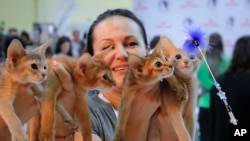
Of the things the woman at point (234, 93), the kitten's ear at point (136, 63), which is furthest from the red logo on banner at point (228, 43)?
the kitten's ear at point (136, 63)

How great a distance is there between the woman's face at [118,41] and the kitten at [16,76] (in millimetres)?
126

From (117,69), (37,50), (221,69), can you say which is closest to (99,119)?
(117,69)

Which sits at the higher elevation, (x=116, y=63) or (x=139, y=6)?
(x=139, y=6)

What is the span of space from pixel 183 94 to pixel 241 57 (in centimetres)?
177

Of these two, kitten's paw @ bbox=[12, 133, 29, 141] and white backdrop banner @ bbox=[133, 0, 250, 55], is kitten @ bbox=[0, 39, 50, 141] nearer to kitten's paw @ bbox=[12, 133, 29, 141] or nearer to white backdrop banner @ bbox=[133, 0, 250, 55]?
kitten's paw @ bbox=[12, 133, 29, 141]

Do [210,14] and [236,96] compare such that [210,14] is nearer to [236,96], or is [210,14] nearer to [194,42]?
[236,96]

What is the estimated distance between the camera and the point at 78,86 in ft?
2.36

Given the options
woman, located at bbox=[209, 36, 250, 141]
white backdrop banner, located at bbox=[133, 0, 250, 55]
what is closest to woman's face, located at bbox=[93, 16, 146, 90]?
woman, located at bbox=[209, 36, 250, 141]

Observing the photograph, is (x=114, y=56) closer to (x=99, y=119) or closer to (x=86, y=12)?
(x=99, y=119)

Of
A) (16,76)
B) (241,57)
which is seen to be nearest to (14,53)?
(16,76)

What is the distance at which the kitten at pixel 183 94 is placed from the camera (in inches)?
30.4

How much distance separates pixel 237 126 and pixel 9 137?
16.3 inches

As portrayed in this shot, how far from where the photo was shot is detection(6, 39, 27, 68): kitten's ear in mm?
688

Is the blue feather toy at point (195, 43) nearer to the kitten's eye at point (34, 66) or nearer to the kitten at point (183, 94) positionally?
the kitten at point (183, 94)
